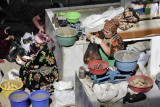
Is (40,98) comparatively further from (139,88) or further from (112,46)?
(139,88)

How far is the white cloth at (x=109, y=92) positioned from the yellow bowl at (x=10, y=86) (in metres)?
2.30

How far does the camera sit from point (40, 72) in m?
7.07

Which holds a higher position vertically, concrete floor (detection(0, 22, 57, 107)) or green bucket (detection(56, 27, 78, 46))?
green bucket (detection(56, 27, 78, 46))

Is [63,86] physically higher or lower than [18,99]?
higher

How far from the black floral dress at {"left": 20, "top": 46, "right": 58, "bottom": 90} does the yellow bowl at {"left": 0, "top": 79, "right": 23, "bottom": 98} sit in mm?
212

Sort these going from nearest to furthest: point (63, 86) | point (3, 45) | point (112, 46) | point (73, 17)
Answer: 1. point (112, 46)
2. point (63, 86)
3. point (73, 17)
4. point (3, 45)

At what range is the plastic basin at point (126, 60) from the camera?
223 inches

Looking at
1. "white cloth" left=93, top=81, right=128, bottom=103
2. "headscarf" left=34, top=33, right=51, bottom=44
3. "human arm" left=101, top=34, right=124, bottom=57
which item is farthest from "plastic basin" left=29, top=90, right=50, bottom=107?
"human arm" left=101, top=34, right=124, bottom=57

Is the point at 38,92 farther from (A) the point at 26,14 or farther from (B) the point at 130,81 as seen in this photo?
(A) the point at 26,14

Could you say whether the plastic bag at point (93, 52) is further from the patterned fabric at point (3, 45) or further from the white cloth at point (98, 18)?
the patterned fabric at point (3, 45)

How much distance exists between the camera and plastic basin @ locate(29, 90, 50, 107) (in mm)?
6367

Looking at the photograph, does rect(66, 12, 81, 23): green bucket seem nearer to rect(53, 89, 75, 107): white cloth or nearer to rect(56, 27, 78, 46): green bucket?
rect(56, 27, 78, 46): green bucket

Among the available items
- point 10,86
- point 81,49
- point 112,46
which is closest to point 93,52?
point 112,46

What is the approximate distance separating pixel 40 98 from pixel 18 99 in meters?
0.46
